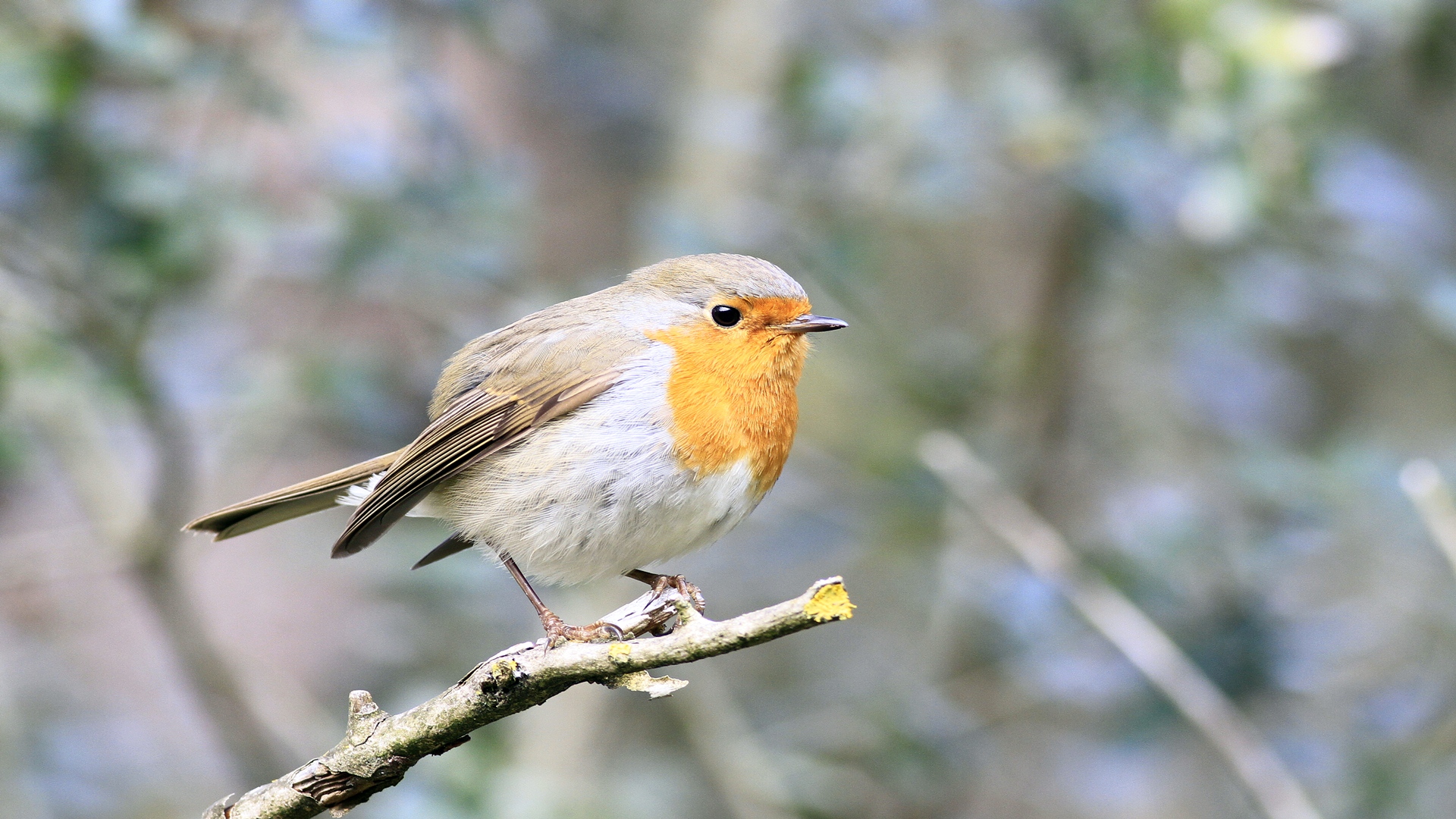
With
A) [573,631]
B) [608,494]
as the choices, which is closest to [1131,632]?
[608,494]

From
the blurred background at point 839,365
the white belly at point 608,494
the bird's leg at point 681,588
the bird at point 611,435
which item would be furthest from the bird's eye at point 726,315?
the blurred background at point 839,365

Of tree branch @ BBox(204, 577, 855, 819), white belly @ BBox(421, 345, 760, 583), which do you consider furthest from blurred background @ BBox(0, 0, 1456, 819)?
tree branch @ BBox(204, 577, 855, 819)

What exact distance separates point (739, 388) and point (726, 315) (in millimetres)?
180

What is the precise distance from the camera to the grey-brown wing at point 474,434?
2748 mm

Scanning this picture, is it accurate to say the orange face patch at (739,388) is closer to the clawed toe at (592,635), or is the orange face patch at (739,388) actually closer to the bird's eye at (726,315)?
the bird's eye at (726,315)

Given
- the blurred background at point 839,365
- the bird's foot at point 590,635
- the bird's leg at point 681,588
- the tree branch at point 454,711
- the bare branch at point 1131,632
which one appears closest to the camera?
the tree branch at point 454,711

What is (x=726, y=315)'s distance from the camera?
109 inches

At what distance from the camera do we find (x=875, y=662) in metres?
5.26

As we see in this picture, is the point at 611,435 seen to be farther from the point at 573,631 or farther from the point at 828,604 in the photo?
the point at 828,604

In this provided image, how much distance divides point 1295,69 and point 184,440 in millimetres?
2946

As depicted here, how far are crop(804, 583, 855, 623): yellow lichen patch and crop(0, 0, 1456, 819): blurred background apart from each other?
1.88 meters

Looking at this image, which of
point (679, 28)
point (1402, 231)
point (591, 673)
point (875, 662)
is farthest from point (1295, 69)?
point (679, 28)

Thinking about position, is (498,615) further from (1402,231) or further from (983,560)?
(1402,231)

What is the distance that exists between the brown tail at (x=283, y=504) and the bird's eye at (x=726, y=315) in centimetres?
82
